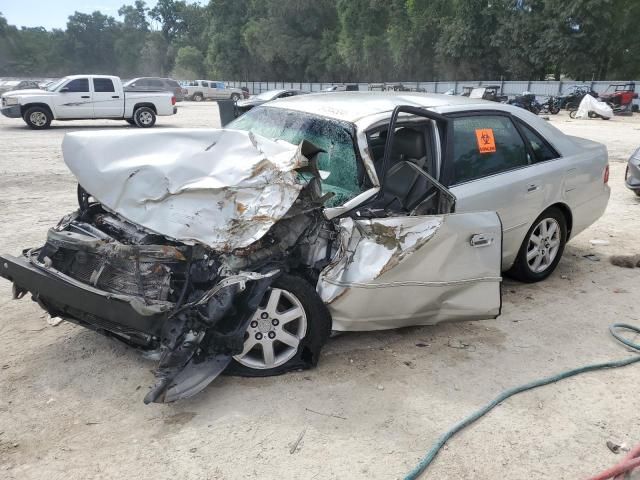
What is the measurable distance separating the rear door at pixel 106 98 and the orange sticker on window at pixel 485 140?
1569cm

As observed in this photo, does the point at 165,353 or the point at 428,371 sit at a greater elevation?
the point at 165,353

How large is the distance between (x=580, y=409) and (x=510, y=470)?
0.75 meters

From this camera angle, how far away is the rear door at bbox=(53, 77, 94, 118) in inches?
651

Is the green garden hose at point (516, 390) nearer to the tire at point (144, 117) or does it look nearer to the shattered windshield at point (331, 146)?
the shattered windshield at point (331, 146)

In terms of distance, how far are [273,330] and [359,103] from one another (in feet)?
6.16

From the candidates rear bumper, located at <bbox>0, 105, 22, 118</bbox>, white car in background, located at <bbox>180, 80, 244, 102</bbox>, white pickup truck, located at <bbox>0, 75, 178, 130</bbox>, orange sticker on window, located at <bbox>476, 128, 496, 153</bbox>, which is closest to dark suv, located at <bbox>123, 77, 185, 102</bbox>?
white car in background, located at <bbox>180, 80, 244, 102</bbox>

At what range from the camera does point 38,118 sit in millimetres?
16656

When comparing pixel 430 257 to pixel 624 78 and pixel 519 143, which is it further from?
pixel 624 78

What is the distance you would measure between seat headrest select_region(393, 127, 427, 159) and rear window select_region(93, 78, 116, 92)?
51.5 ft

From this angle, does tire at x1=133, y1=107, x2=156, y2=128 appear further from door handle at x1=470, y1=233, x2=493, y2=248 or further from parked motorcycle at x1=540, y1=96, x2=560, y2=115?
parked motorcycle at x1=540, y1=96, x2=560, y2=115

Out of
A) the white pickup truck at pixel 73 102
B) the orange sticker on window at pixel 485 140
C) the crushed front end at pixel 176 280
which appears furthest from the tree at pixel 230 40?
the crushed front end at pixel 176 280

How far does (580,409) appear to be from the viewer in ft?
9.75

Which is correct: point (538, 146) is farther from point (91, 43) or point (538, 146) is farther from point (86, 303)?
point (91, 43)

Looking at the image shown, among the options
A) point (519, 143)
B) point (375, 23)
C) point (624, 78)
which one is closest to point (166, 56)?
point (375, 23)
